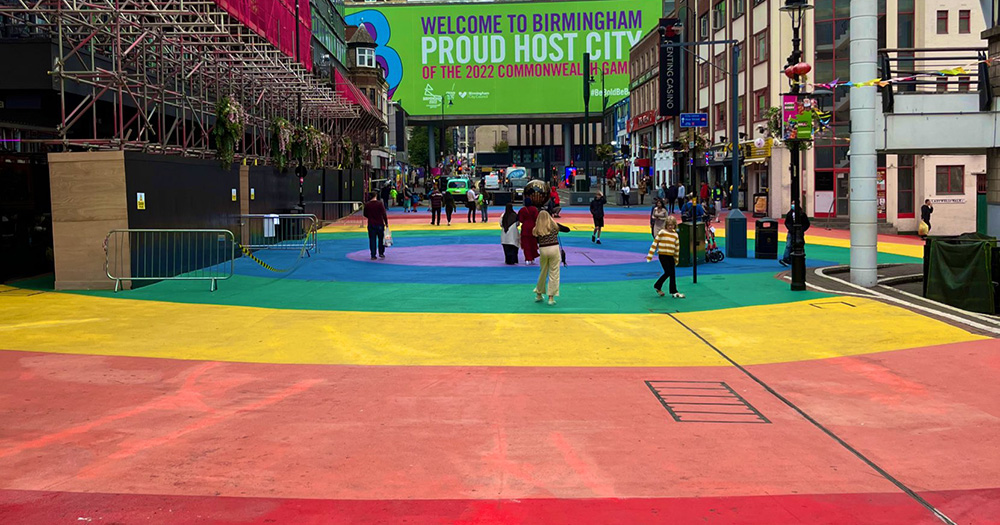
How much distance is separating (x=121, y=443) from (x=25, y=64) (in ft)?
56.8

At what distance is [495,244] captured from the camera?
32844mm

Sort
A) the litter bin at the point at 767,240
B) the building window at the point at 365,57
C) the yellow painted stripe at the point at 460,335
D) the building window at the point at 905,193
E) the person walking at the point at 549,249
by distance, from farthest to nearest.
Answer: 1. the building window at the point at 365,57
2. the building window at the point at 905,193
3. the litter bin at the point at 767,240
4. the person walking at the point at 549,249
5. the yellow painted stripe at the point at 460,335

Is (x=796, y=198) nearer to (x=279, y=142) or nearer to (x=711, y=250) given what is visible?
(x=711, y=250)

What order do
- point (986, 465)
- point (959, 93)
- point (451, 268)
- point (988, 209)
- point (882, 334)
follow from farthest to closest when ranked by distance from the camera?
1. point (451, 268)
2. point (988, 209)
3. point (959, 93)
4. point (882, 334)
5. point (986, 465)

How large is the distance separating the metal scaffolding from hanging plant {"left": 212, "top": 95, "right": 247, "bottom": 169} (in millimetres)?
774

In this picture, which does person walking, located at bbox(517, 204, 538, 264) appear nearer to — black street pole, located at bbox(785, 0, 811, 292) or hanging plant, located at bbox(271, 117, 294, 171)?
black street pole, located at bbox(785, 0, 811, 292)

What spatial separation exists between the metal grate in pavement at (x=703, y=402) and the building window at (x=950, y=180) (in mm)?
39695

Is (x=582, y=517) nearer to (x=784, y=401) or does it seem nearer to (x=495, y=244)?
(x=784, y=401)

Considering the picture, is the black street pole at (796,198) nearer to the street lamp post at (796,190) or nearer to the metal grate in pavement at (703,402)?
the street lamp post at (796,190)

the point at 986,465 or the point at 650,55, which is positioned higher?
the point at 650,55

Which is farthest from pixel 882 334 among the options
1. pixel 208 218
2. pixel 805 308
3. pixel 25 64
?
pixel 25 64

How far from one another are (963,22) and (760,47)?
42.3 feet

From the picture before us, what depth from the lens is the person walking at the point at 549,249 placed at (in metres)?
16.6

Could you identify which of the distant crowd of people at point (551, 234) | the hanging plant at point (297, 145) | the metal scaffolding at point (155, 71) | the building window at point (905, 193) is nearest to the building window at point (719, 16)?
the building window at point (905, 193)
